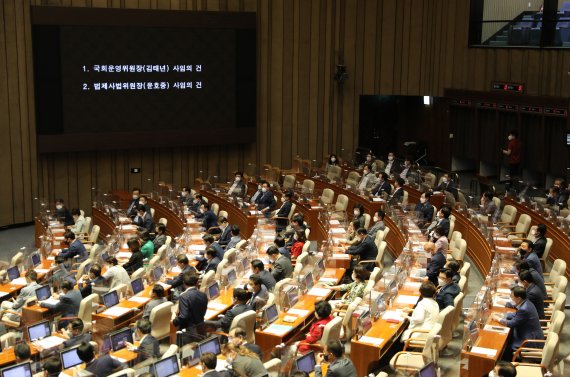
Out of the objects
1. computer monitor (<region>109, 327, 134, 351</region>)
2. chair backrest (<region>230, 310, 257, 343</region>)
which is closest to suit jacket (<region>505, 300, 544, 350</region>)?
chair backrest (<region>230, 310, 257, 343</region>)

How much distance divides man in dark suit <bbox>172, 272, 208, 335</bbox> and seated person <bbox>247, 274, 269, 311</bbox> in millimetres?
605

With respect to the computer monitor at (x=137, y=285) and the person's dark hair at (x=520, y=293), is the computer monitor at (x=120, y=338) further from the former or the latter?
the person's dark hair at (x=520, y=293)

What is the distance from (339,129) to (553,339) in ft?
48.2

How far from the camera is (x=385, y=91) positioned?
22859 mm

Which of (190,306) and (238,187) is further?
(238,187)

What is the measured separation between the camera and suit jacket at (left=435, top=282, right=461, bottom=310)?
10383 mm

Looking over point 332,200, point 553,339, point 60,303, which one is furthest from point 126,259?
point 553,339

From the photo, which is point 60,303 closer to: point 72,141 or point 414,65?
point 72,141

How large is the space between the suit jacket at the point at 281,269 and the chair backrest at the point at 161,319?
2091 mm

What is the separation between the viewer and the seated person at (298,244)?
44.5 ft

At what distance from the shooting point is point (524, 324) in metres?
9.24

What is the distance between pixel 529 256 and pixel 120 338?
5.94 meters

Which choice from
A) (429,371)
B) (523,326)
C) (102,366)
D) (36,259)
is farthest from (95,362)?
(36,259)

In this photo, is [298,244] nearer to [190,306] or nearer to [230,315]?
[190,306]
